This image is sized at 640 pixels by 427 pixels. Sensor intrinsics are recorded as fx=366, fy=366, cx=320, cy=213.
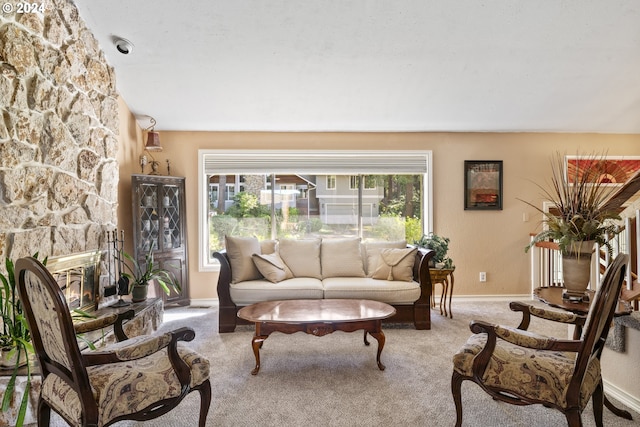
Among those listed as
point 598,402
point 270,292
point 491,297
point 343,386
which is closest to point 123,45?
point 270,292

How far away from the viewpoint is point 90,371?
64.9 inches

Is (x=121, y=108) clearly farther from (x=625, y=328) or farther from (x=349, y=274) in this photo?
(x=625, y=328)

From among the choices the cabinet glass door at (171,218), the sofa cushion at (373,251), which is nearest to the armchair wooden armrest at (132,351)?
the sofa cushion at (373,251)

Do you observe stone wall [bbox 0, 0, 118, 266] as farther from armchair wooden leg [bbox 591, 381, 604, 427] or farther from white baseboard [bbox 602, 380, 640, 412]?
white baseboard [bbox 602, 380, 640, 412]

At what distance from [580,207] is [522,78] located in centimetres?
206

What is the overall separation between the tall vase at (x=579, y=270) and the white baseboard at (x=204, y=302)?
376 centimetres

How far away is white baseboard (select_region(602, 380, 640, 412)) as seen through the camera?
7.04 feet

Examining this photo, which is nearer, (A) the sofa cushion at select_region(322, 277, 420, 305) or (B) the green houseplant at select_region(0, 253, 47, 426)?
(B) the green houseplant at select_region(0, 253, 47, 426)

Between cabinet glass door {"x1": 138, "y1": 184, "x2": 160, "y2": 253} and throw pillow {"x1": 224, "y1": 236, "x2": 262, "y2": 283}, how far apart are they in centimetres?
96

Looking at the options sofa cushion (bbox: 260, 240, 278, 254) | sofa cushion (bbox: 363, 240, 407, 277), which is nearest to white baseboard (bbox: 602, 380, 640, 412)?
sofa cushion (bbox: 363, 240, 407, 277)

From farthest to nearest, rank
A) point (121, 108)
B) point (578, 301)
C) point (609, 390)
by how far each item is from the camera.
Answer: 1. point (121, 108)
2. point (609, 390)
3. point (578, 301)

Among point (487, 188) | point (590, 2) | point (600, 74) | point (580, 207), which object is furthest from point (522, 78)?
point (580, 207)

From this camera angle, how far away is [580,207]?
85.5 inches

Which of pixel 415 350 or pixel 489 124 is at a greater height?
pixel 489 124
